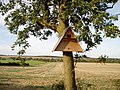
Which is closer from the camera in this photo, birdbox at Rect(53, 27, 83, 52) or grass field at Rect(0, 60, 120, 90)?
birdbox at Rect(53, 27, 83, 52)

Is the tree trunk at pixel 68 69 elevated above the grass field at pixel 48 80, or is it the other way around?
the tree trunk at pixel 68 69

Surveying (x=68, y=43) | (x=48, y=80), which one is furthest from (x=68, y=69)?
(x=48, y=80)

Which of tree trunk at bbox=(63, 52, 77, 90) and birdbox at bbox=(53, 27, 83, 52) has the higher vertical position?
birdbox at bbox=(53, 27, 83, 52)

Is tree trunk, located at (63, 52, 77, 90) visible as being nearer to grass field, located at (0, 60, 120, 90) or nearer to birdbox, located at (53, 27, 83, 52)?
birdbox, located at (53, 27, 83, 52)

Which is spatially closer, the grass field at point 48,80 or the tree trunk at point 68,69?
the tree trunk at point 68,69

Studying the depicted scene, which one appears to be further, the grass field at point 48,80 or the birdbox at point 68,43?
the grass field at point 48,80

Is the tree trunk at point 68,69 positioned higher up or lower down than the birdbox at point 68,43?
lower down

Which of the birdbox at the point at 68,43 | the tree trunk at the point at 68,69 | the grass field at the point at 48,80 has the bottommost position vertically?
the grass field at the point at 48,80

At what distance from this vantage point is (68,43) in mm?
9516

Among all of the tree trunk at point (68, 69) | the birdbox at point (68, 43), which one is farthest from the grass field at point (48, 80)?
the birdbox at point (68, 43)

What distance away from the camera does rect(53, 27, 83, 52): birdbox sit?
941 cm

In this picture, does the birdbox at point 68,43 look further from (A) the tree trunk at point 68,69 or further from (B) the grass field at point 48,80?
(B) the grass field at point 48,80

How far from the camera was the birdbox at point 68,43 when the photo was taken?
30.9 feet

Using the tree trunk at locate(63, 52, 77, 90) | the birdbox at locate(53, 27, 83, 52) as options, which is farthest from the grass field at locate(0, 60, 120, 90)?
the birdbox at locate(53, 27, 83, 52)
